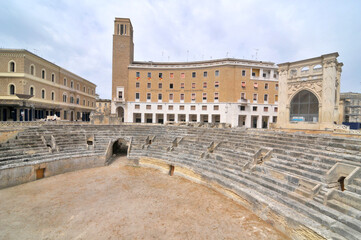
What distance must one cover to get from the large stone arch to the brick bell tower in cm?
3218

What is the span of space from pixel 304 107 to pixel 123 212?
23.7m

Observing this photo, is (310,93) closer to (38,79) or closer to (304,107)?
(304,107)

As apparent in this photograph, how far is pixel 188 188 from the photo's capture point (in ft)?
36.0

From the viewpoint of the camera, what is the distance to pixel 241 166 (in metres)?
10.9

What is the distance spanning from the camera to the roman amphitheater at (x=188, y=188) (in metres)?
6.48

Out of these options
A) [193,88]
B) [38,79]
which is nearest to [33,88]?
[38,79]

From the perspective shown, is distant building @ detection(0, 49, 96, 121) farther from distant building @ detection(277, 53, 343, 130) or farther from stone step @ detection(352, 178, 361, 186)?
distant building @ detection(277, 53, 343, 130)

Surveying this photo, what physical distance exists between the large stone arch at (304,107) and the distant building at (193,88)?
13769 mm

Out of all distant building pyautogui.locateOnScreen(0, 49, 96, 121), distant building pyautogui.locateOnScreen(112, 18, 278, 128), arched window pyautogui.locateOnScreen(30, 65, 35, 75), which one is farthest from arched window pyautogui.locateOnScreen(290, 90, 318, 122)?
arched window pyautogui.locateOnScreen(30, 65, 35, 75)

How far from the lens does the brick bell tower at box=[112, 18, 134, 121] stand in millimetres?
36594

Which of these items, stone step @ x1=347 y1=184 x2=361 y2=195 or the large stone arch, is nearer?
stone step @ x1=347 y1=184 x2=361 y2=195

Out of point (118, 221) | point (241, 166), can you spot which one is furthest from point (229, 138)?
point (118, 221)

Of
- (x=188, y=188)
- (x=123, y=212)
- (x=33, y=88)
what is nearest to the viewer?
(x=123, y=212)

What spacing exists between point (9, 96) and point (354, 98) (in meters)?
66.3
